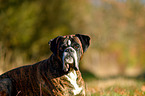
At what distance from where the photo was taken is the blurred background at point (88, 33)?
13.1 meters

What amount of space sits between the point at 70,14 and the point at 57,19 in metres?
1.29

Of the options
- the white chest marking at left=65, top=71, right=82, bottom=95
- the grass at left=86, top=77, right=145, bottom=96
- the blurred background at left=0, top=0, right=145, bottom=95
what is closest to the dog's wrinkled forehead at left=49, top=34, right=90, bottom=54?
the white chest marking at left=65, top=71, right=82, bottom=95

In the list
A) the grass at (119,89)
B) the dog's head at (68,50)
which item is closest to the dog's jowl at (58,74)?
the dog's head at (68,50)

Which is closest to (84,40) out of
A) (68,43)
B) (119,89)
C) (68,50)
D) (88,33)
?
(68,43)

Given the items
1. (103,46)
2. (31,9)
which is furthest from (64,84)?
(103,46)

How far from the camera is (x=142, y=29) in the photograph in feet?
117

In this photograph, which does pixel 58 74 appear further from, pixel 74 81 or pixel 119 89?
pixel 119 89

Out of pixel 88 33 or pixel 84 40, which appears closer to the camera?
pixel 84 40

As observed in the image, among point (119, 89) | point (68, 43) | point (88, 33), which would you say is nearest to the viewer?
point (68, 43)

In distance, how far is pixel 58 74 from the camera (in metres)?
3.96

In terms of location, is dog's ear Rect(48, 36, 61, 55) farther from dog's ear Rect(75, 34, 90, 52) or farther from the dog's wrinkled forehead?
dog's ear Rect(75, 34, 90, 52)

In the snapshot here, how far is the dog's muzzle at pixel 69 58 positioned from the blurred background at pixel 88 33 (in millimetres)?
2179

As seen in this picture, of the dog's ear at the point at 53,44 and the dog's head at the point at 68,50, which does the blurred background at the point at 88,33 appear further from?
the dog's ear at the point at 53,44

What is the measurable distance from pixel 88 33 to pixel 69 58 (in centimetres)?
1682
